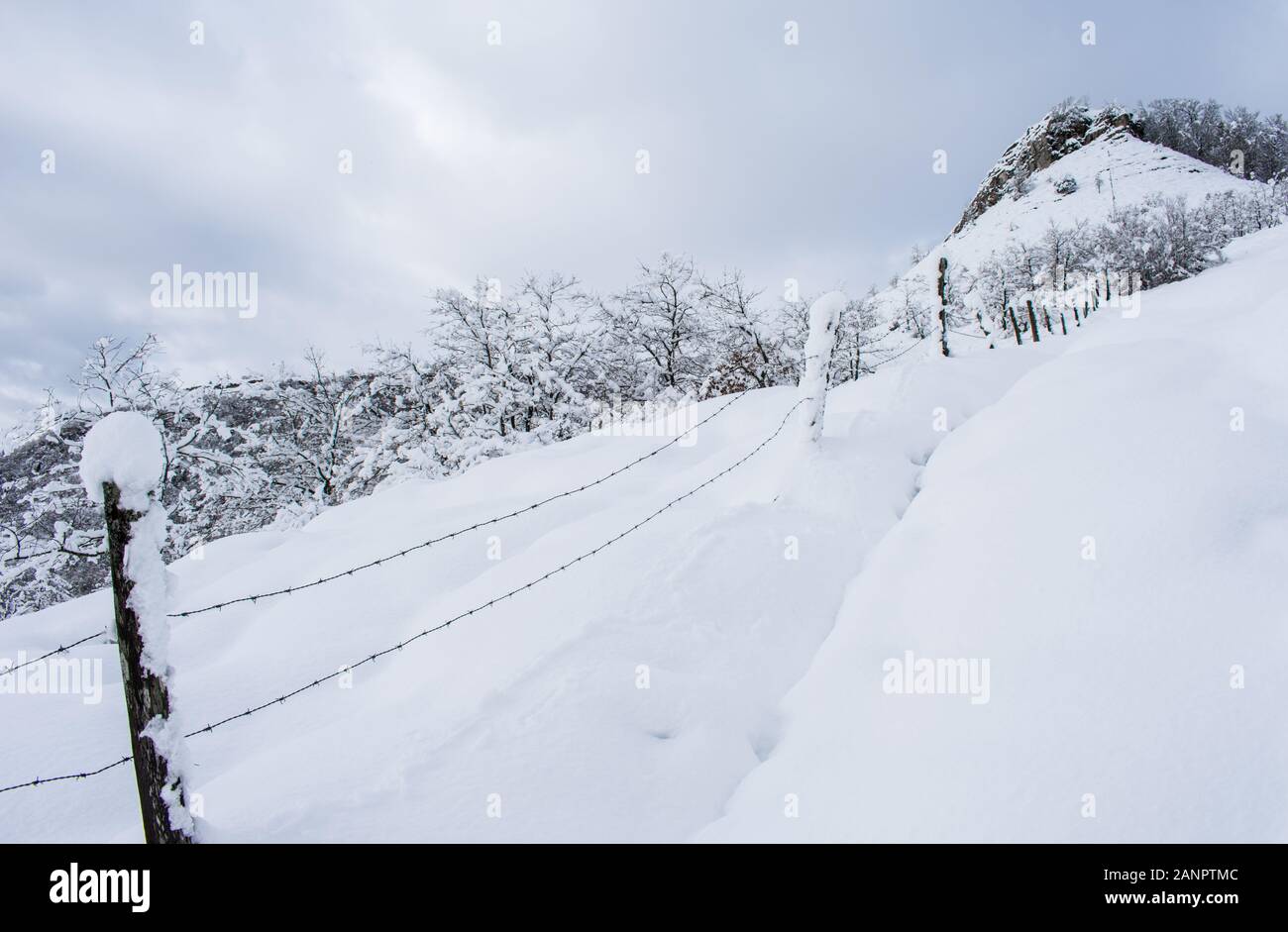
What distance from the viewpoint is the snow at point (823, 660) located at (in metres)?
2.57

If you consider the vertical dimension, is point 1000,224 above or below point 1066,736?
above

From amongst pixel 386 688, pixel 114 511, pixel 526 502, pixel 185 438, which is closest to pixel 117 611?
pixel 114 511

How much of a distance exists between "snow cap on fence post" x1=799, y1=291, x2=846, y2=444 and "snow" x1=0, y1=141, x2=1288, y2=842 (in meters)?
0.33

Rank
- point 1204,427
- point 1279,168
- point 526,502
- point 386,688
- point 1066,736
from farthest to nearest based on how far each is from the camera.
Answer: point 1279,168 → point 526,502 → point 386,688 → point 1204,427 → point 1066,736

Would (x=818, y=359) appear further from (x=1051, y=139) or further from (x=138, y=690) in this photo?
(x=1051, y=139)

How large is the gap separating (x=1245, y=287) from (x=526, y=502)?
12105 mm

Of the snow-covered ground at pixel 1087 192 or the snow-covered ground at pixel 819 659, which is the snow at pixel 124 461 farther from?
the snow-covered ground at pixel 1087 192

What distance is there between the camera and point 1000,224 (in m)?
55.7

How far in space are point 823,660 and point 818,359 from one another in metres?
4.21

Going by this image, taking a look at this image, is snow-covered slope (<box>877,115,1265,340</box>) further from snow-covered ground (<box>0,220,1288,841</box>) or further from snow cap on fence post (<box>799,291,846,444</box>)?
snow-covered ground (<box>0,220,1288,841</box>)

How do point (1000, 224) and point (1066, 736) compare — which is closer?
point (1066, 736)

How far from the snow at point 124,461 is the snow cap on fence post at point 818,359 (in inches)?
242
